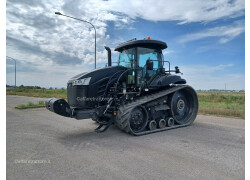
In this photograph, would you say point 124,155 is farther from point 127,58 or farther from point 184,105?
point 184,105

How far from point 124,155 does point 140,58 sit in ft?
13.0

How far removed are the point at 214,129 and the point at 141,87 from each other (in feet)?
11.0

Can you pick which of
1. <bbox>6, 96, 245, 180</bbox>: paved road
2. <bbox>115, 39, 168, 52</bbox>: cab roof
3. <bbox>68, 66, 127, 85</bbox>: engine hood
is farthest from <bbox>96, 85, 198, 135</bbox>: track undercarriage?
<bbox>115, 39, 168, 52</bbox>: cab roof

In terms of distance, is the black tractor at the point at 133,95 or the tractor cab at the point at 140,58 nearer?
the black tractor at the point at 133,95

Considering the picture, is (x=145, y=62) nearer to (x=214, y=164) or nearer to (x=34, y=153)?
(x=214, y=164)

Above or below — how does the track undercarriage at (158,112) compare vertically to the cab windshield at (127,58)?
below

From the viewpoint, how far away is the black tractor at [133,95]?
6.12m

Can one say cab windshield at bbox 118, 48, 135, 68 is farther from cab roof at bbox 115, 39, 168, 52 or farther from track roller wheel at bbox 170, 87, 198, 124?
track roller wheel at bbox 170, 87, 198, 124

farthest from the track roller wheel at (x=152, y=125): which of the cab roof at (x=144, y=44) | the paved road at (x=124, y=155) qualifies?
the cab roof at (x=144, y=44)

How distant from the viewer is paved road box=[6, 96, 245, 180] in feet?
11.5

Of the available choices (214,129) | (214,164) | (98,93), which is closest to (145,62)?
(98,93)

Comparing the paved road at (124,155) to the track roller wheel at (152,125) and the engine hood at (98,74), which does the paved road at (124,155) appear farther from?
the engine hood at (98,74)

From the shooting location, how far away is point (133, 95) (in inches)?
269

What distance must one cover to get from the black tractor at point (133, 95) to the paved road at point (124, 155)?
0.65 meters
